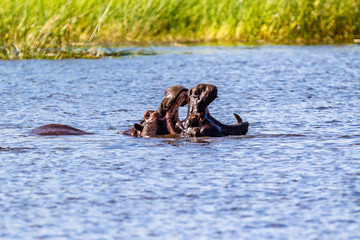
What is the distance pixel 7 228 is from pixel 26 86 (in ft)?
30.0

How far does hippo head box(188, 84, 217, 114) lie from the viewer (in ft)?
26.1

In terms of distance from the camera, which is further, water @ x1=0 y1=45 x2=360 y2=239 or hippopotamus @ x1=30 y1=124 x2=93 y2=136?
hippopotamus @ x1=30 y1=124 x2=93 y2=136

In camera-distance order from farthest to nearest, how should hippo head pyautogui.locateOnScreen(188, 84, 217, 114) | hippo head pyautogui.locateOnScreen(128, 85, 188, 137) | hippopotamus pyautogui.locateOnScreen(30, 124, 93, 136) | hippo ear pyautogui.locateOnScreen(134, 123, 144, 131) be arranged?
hippopotamus pyautogui.locateOnScreen(30, 124, 93, 136) → hippo ear pyautogui.locateOnScreen(134, 123, 144, 131) → hippo head pyautogui.locateOnScreen(128, 85, 188, 137) → hippo head pyautogui.locateOnScreen(188, 84, 217, 114)

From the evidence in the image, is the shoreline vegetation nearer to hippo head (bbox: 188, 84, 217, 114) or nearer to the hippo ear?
the hippo ear

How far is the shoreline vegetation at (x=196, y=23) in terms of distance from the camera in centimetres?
1936

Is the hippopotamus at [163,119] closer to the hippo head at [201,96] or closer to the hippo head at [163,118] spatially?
the hippo head at [163,118]

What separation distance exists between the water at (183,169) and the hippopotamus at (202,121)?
0.41ft

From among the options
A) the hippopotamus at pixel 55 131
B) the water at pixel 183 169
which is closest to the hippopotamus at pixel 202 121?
the water at pixel 183 169

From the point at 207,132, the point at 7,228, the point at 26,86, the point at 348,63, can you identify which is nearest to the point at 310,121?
the point at 207,132

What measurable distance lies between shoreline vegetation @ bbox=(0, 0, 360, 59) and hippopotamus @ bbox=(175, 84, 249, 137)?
10718 mm

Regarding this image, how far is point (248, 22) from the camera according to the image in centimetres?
2336

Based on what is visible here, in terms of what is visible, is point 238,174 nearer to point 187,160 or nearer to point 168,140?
point 187,160

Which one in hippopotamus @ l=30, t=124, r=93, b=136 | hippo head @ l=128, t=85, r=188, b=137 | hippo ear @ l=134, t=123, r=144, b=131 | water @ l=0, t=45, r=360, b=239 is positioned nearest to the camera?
water @ l=0, t=45, r=360, b=239

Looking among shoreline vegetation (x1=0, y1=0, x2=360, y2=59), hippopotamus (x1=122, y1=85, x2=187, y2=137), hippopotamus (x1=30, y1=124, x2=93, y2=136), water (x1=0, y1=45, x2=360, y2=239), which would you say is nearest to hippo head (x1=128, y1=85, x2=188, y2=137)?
hippopotamus (x1=122, y1=85, x2=187, y2=137)
